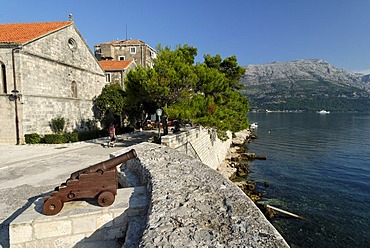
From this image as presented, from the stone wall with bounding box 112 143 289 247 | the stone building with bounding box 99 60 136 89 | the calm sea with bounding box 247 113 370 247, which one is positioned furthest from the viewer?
the stone building with bounding box 99 60 136 89

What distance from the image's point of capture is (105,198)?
4137 millimetres

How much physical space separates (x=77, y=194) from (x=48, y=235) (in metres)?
0.77

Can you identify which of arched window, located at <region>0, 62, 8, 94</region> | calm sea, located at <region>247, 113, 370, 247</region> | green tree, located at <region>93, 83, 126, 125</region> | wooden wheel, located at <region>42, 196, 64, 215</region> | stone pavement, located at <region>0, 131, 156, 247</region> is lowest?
calm sea, located at <region>247, 113, 370, 247</region>

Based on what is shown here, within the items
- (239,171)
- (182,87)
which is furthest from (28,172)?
(239,171)

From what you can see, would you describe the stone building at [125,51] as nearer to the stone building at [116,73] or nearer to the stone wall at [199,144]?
the stone building at [116,73]

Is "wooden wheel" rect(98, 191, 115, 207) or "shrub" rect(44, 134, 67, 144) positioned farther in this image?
"shrub" rect(44, 134, 67, 144)

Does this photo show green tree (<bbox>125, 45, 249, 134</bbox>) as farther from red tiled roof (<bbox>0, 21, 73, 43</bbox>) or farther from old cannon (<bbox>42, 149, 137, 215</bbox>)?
old cannon (<bbox>42, 149, 137, 215</bbox>)

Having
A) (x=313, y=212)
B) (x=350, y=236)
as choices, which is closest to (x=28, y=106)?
(x=313, y=212)

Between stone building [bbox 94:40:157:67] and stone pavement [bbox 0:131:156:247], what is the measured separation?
91.2ft

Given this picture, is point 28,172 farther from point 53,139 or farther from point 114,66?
point 114,66

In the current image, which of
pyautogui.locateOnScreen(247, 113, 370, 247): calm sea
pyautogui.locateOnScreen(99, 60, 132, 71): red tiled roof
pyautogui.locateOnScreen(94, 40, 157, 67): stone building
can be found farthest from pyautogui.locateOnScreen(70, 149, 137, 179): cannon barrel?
pyautogui.locateOnScreen(94, 40, 157, 67): stone building

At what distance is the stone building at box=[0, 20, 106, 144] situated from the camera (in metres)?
17.0

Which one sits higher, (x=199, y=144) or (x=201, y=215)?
(x=201, y=215)

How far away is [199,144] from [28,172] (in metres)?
11.4
